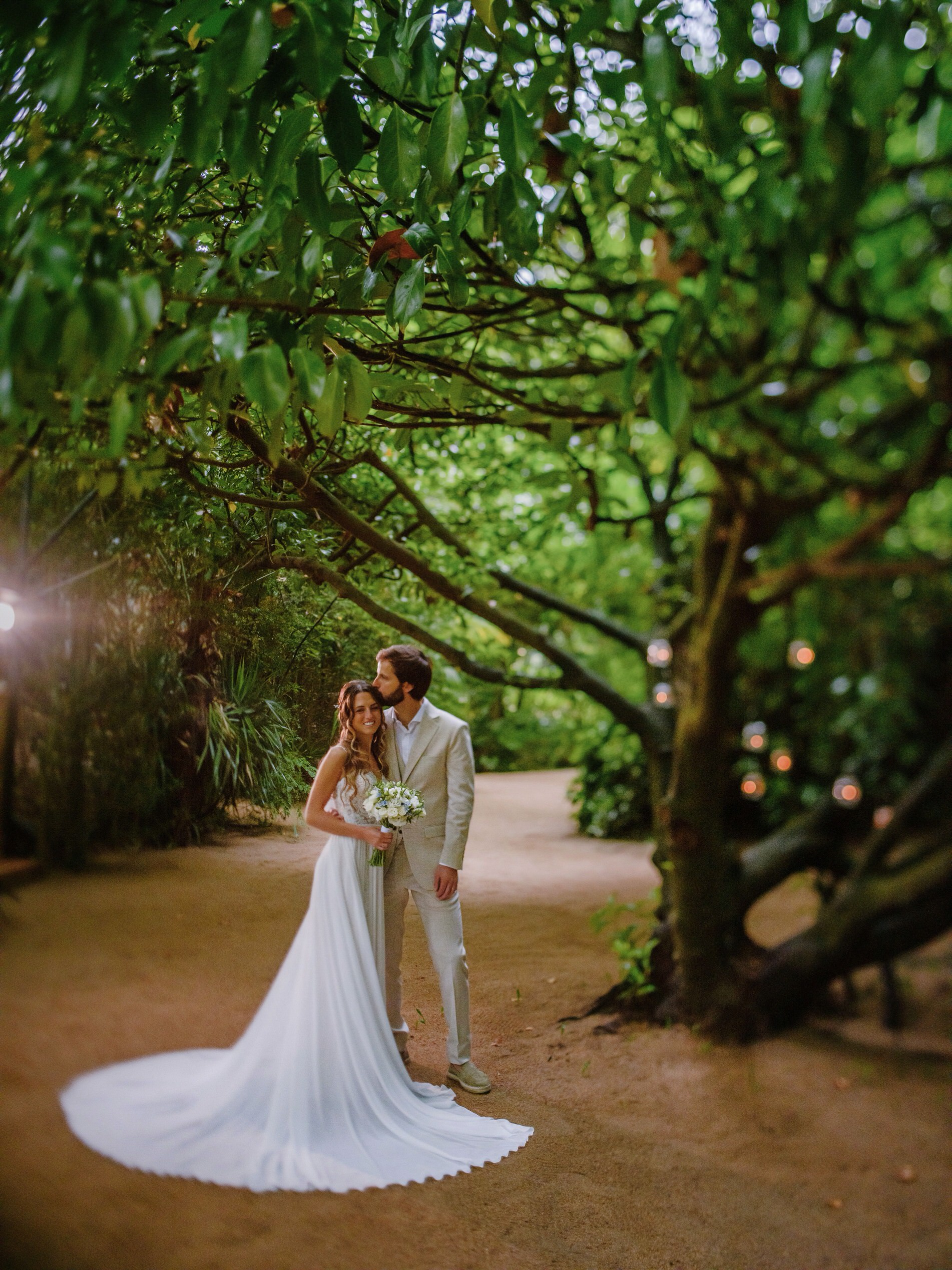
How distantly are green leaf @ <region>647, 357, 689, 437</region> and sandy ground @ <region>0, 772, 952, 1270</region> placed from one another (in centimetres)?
56

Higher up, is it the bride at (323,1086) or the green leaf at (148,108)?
the green leaf at (148,108)

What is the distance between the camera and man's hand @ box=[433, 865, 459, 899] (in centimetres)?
101

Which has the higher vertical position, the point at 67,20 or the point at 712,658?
the point at 67,20

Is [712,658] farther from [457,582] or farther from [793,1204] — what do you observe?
[793,1204]

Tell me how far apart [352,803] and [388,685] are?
0.14 metres

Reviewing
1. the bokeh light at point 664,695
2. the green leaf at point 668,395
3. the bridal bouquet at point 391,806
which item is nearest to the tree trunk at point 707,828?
the bokeh light at point 664,695

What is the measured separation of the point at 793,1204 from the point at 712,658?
49.1 inches

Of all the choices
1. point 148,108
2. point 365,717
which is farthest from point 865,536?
point 148,108

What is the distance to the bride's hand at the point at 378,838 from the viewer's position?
97cm

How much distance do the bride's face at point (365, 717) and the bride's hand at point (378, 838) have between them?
0.10m

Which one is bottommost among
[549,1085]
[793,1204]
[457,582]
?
[793,1204]

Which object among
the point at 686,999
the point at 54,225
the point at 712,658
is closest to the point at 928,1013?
the point at 686,999

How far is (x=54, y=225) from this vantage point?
940 millimetres

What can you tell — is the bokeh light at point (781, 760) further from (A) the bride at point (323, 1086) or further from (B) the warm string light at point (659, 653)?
(A) the bride at point (323, 1086)
